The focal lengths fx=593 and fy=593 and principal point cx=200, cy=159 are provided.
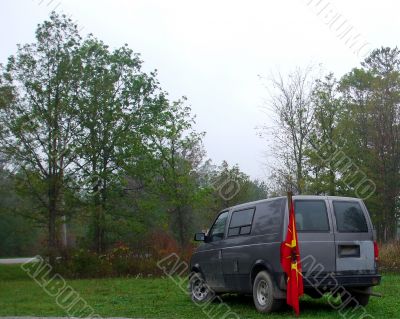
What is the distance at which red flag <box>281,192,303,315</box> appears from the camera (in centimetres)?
977

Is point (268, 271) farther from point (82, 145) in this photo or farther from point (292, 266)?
point (82, 145)

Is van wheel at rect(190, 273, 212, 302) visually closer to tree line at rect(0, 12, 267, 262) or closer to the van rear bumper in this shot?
the van rear bumper

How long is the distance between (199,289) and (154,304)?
104cm

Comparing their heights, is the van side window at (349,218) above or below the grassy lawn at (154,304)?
above

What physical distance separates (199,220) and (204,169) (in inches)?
158

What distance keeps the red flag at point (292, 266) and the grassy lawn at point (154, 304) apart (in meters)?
0.47

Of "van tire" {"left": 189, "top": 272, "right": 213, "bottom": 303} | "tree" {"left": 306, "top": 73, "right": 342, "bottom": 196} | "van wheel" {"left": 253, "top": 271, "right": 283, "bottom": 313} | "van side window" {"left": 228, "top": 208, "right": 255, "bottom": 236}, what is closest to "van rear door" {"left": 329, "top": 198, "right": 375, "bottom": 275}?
"van wheel" {"left": 253, "top": 271, "right": 283, "bottom": 313}

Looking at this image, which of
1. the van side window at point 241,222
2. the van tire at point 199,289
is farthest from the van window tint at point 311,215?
the van tire at point 199,289

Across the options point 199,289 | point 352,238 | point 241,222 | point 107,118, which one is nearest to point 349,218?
point 352,238

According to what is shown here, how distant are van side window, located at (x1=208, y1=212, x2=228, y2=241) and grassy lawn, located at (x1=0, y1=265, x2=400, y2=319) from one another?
1431 millimetres

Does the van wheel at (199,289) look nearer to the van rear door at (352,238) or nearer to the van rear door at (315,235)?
the van rear door at (315,235)

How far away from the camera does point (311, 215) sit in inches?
411

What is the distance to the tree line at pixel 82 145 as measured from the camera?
27812mm

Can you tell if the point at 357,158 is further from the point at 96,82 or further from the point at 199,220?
the point at 96,82
